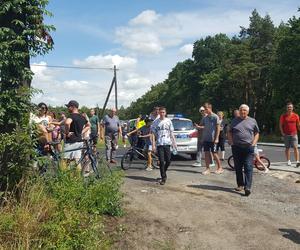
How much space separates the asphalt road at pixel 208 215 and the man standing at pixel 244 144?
332mm

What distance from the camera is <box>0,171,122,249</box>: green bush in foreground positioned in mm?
6742

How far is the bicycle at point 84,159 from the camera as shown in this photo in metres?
8.25

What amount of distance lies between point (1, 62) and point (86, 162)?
3396mm

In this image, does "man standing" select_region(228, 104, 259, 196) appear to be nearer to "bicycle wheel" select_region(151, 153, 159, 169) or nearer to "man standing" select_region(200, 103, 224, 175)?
"man standing" select_region(200, 103, 224, 175)

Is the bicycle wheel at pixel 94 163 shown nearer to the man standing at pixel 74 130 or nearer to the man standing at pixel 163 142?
the man standing at pixel 74 130

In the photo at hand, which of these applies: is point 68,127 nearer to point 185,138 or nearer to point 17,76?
point 17,76

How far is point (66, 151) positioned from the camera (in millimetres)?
10352

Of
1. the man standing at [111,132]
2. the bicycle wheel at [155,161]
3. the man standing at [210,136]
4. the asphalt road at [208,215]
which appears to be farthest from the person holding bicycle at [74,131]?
the man standing at [111,132]

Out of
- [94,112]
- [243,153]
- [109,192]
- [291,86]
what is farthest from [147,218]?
[291,86]

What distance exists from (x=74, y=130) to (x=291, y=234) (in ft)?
16.3

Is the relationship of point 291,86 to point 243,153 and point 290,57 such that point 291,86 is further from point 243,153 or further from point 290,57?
point 243,153

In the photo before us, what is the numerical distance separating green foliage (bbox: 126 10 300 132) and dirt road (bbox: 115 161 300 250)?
3851cm

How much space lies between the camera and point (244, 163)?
34.9 ft

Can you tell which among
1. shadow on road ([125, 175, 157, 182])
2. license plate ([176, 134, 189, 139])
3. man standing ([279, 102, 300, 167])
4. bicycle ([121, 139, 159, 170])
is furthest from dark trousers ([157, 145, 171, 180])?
license plate ([176, 134, 189, 139])
